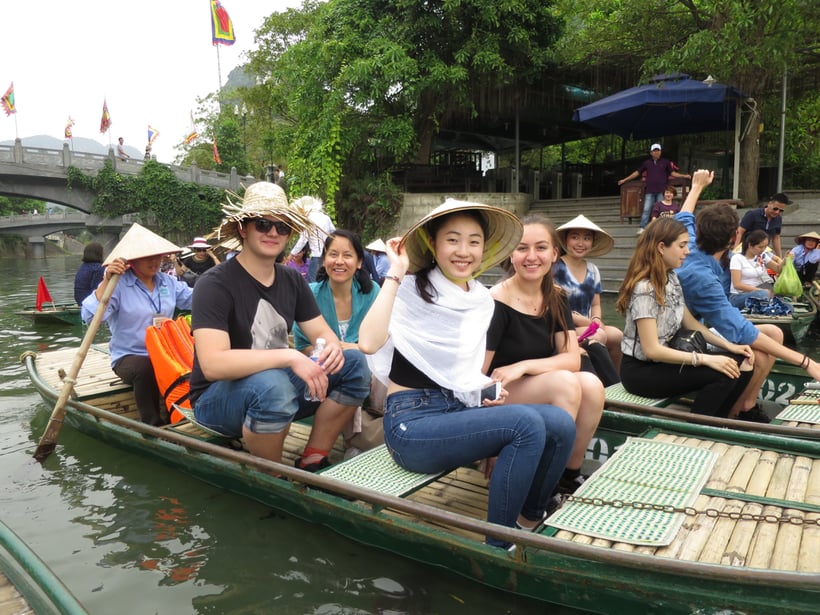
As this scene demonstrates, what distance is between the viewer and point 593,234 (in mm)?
4707

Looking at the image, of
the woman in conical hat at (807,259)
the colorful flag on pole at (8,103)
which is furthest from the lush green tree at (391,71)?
A: the colorful flag on pole at (8,103)

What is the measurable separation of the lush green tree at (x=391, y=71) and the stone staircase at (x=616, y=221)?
357 centimetres

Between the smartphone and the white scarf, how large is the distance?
0.07m

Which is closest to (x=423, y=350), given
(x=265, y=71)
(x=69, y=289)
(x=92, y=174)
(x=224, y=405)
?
(x=224, y=405)

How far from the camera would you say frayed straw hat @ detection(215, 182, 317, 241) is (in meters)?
3.13

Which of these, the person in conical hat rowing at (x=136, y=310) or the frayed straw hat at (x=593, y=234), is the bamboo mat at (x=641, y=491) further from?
the person in conical hat rowing at (x=136, y=310)

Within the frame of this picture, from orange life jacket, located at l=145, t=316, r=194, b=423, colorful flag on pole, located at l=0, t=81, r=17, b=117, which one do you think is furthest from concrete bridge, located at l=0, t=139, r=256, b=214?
orange life jacket, located at l=145, t=316, r=194, b=423

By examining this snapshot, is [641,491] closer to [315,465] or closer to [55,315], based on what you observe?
[315,465]

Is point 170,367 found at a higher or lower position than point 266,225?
lower

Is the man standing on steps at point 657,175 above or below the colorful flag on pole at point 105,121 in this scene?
below

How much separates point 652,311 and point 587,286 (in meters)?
1.16

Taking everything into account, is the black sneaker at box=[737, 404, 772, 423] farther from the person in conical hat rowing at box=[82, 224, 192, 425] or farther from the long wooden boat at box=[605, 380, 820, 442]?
the person in conical hat rowing at box=[82, 224, 192, 425]

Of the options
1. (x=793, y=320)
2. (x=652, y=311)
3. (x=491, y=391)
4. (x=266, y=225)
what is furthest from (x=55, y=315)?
(x=793, y=320)

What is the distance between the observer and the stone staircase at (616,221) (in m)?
11.3
